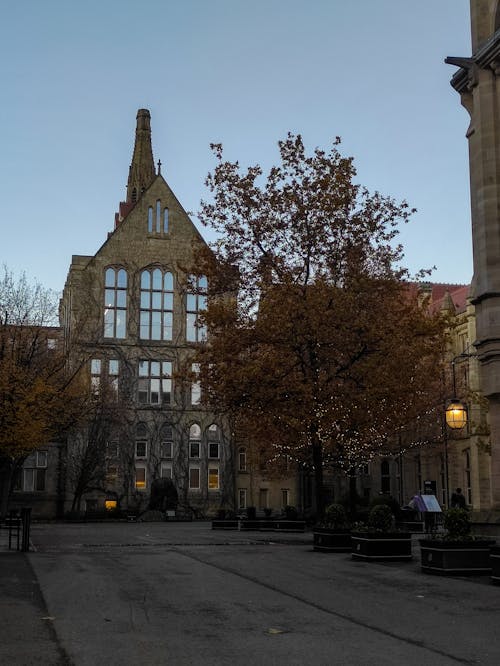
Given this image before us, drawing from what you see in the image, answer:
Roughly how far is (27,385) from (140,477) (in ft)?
83.1

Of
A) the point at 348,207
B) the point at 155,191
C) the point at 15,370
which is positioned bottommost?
the point at 15,370

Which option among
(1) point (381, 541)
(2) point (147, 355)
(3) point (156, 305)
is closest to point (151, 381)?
(2) point (147, 355)

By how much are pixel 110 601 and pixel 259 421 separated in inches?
634

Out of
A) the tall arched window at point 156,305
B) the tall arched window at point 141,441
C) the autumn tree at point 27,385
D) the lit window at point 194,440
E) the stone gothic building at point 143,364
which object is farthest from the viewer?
the tall arched window at point 156,305

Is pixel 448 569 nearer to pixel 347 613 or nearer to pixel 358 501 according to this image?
pixel 347 613

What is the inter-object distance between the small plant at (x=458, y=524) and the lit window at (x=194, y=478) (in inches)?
1921

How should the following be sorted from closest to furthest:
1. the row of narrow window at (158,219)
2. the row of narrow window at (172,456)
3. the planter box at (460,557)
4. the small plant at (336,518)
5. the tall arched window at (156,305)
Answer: the planter box at (460,557) < the small plant at (336,518) < the row of narrow window at (172,456) < the tall arched window at (156,305) < the row of narrow window at (158,219)

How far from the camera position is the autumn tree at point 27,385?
36000 millimetres

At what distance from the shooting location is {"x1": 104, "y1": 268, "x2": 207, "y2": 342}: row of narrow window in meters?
64.6

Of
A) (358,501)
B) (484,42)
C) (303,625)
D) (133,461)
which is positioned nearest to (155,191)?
(133,461)

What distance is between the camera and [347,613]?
10.7m

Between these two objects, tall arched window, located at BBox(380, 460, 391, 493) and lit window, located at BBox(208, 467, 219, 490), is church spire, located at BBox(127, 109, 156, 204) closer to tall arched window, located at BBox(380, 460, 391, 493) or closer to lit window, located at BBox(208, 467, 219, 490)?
tall arched window, located at BBox(380, 460, 391, 493)

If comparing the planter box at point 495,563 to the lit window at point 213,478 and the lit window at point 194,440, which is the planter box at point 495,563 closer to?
the lit window at point 213,478

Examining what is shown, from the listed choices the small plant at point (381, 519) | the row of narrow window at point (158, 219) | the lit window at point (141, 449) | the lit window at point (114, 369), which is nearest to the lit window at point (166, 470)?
the lit window at point (141, 449)
